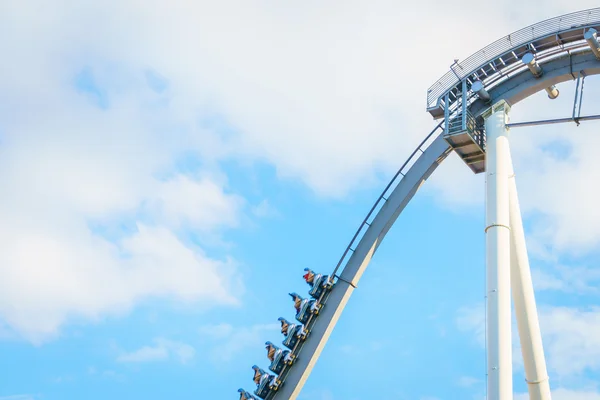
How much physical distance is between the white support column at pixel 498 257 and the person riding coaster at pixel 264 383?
957 cm

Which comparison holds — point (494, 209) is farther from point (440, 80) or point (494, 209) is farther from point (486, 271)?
point (440, 80)

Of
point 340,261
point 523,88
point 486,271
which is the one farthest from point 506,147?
point 340,261

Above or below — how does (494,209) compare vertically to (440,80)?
below

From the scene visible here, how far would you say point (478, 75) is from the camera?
104 feet

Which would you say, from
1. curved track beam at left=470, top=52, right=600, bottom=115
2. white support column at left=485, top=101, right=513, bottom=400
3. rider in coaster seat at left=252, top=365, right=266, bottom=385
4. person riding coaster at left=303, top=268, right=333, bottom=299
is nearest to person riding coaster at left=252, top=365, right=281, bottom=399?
rider in coaster seat at left=252, top=365, right=266, bottom=385

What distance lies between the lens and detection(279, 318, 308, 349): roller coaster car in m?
31.6

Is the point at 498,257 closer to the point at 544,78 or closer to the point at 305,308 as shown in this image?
the point at 544,78

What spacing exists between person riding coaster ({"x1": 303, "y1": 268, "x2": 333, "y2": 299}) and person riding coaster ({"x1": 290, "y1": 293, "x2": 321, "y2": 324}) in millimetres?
400

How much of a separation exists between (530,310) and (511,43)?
10504 millimetres

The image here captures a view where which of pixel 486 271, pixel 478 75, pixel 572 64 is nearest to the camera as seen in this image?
pixel 486 271

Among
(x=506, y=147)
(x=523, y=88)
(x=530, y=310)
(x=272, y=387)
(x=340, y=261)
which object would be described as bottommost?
(x=272, y=387)

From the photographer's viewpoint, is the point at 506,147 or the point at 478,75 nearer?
the point at 506,147

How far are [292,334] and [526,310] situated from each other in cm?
939

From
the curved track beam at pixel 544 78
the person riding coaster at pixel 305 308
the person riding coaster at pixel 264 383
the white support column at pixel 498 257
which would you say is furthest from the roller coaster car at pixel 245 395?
the curved track beam at pixel 544 78
